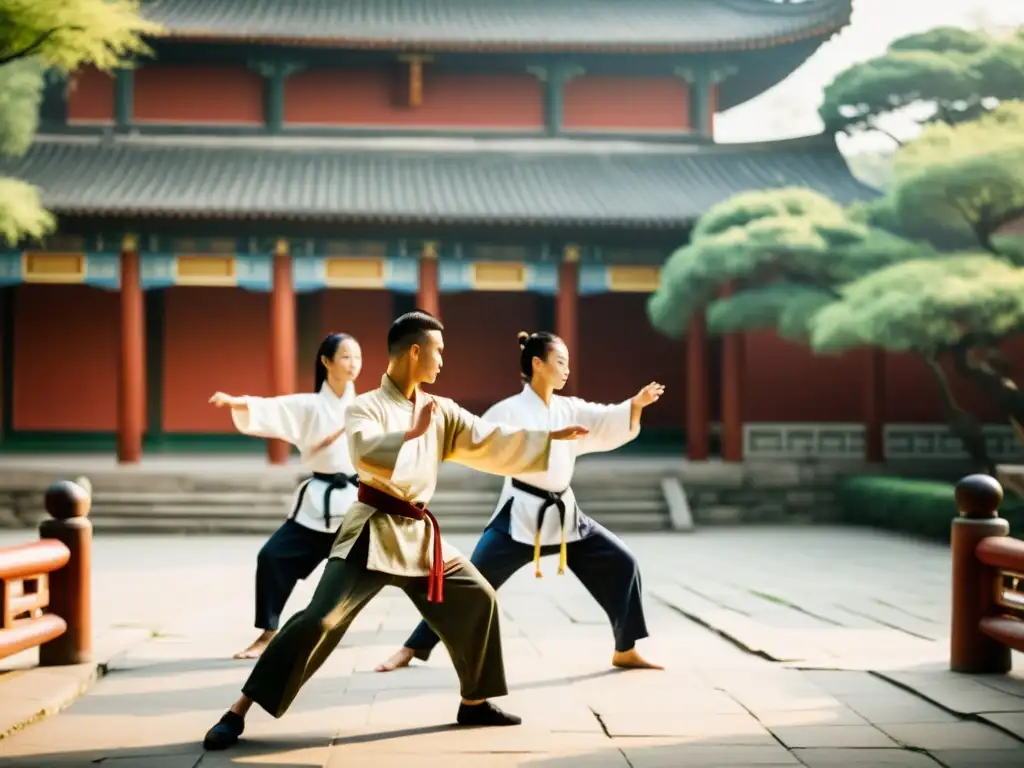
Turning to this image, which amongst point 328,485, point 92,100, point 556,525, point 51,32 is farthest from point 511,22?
point 556,525

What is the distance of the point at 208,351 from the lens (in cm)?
1703

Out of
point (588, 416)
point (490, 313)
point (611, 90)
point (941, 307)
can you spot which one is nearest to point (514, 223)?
point (490, 313)

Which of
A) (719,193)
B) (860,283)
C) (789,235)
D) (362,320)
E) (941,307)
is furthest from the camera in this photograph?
(362,320)

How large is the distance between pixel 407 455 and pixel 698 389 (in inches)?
448

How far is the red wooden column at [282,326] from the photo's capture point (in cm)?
1455

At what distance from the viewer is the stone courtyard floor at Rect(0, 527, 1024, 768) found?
12.3 ft

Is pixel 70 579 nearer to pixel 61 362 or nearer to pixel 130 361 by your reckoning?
pixel 130 361

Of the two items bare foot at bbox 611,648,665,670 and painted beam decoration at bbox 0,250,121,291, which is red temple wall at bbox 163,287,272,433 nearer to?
painted beam decoration at bbox 0,250,121,291

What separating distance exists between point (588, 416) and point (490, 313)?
12.4 metres

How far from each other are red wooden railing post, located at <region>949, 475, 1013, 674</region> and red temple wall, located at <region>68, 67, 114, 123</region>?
1476 cm

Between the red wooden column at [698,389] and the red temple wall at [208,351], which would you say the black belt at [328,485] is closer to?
the red wooden column at [698,389]

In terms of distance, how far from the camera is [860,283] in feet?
38.2

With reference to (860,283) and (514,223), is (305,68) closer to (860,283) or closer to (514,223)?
(514,223)

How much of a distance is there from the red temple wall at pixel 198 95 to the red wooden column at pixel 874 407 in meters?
9.26
